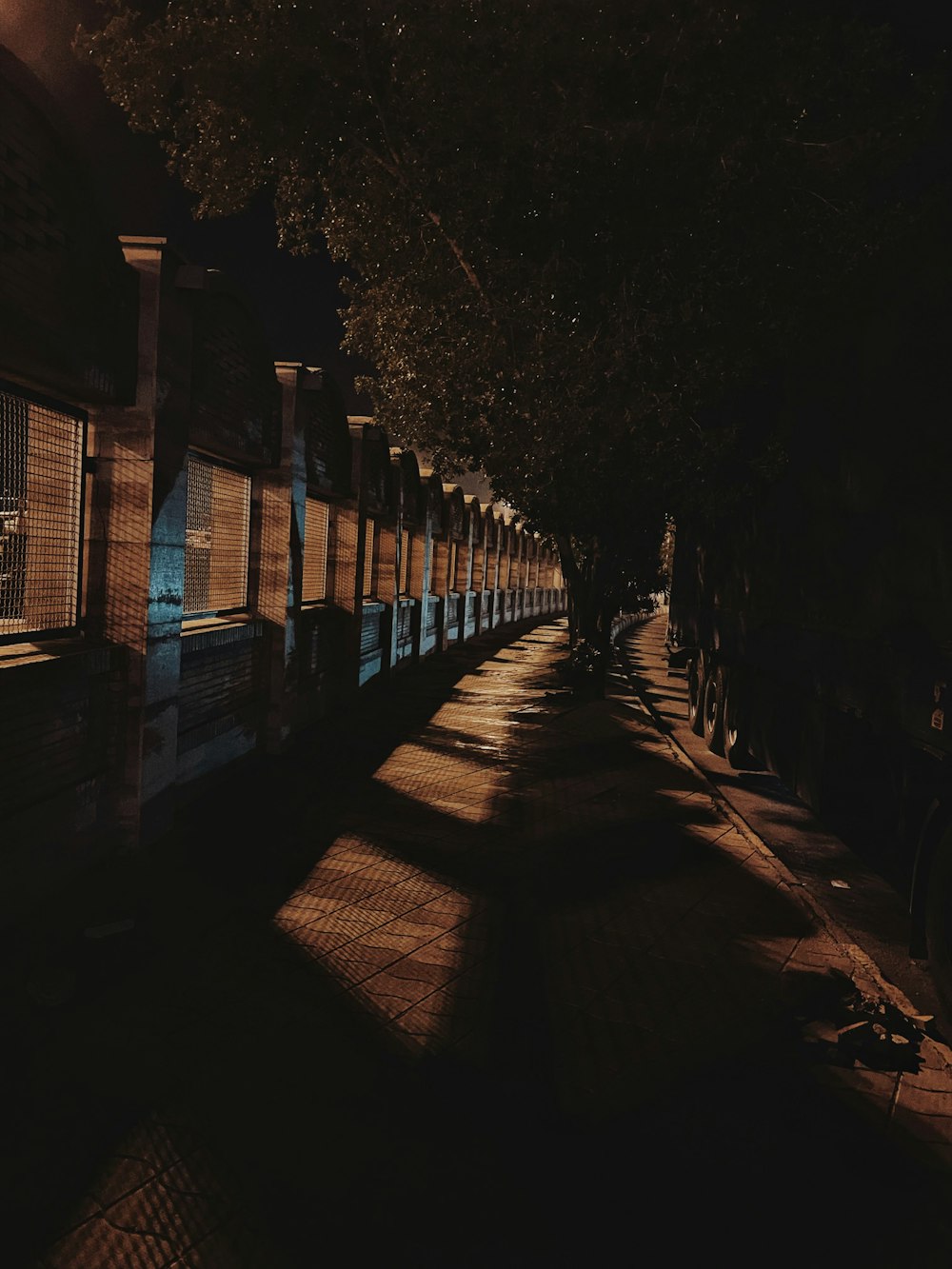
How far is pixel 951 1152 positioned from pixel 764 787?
7.41 m

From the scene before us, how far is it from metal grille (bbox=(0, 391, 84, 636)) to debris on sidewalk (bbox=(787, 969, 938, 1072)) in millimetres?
5056

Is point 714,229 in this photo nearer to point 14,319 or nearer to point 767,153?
point 767,153

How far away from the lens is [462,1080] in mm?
4082

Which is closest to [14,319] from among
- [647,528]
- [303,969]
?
[303,969]

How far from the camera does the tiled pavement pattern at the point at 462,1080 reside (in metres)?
3.13

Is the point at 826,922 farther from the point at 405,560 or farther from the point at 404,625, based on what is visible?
the point at 405,560

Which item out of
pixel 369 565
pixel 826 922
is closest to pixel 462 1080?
pixel 826 922

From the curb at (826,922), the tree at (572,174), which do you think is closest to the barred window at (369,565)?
the tree at (572,174)

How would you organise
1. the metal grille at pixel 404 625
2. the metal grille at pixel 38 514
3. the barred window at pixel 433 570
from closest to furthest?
the metal grille at pixel 38 514
the metal grille at pixel 404 625
the barred window at pixel 433 570

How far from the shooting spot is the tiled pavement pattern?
313 centimetres

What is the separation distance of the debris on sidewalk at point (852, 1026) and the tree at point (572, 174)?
5.28 m

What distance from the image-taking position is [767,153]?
11.0 metres

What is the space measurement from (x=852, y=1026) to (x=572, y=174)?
890cm

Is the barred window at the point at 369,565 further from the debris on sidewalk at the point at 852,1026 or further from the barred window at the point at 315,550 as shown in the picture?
the debris on sidewalk at the point at 852,1026
